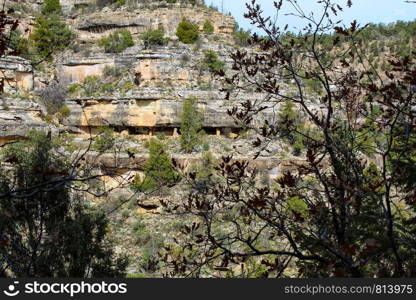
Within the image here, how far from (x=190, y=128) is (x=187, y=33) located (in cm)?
942

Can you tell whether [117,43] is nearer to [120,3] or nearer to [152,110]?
[120,3]

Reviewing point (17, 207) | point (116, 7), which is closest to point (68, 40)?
point (116, 7)

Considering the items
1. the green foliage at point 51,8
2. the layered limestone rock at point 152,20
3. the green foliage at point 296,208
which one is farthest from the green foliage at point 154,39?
the green foliage at point 296,208

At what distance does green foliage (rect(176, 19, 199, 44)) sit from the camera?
3066cm

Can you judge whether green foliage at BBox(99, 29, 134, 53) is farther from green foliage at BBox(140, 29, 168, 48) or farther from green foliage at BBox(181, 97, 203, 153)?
green foliage at BBox(181, 97, 203, 153)

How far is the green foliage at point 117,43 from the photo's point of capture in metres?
29.9

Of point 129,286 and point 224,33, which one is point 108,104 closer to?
point 224,33

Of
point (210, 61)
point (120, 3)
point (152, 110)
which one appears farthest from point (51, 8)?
point (152, 110)

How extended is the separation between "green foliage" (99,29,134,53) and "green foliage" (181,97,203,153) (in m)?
7.96

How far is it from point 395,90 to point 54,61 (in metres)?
31.8

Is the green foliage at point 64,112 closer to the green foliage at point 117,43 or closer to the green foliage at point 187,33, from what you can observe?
the green foliage at point 117,43

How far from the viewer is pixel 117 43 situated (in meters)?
30.2

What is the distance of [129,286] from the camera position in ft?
11.1

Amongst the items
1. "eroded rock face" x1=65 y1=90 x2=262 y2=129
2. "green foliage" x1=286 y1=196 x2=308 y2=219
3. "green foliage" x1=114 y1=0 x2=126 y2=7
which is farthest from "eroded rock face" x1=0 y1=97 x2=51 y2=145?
"green foliage" x1=286 y1=196 x2=308 y2=219
